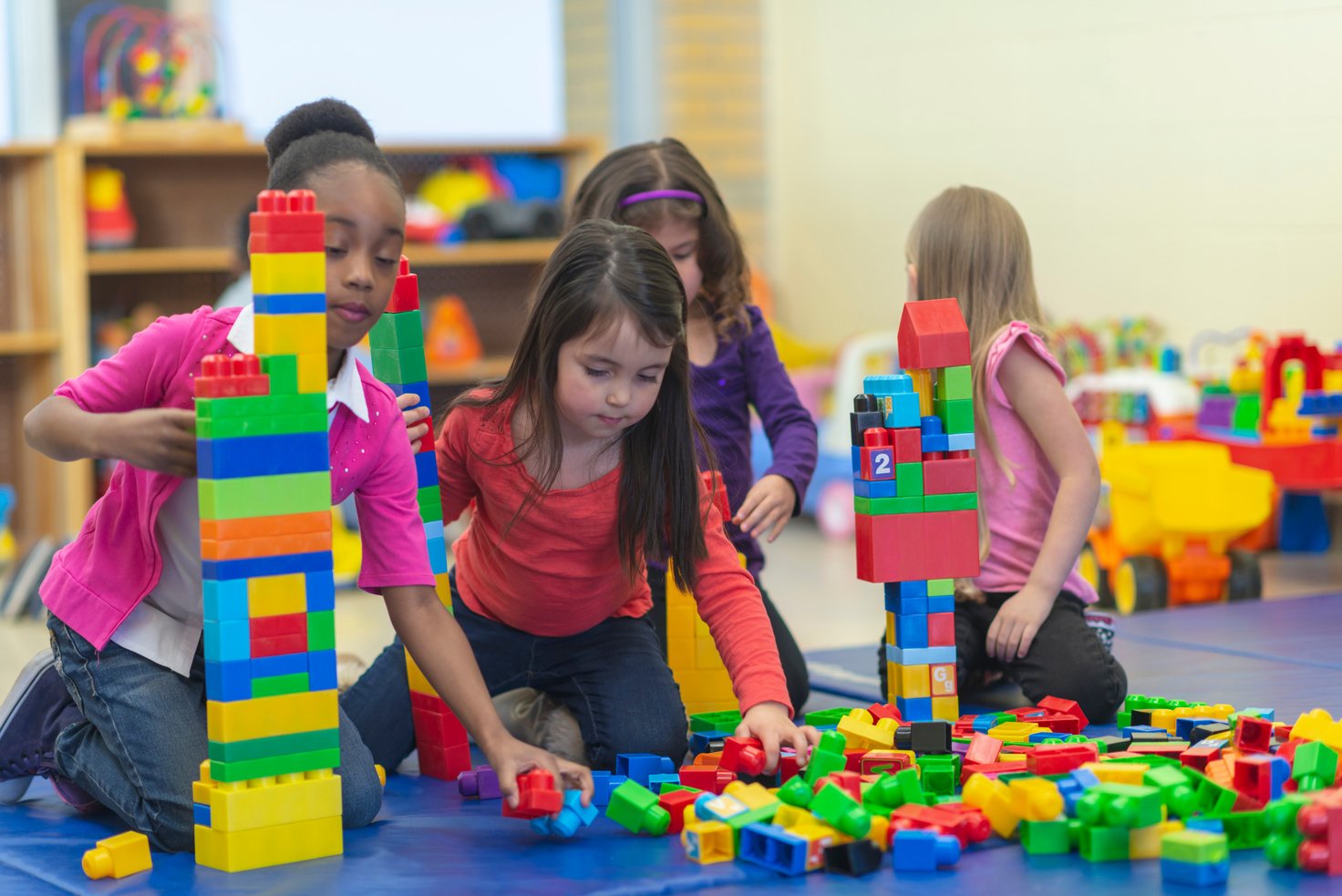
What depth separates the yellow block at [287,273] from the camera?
145cm

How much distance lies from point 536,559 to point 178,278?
A: 9.94 ft

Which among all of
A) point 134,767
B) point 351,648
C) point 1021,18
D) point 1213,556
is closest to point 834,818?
point 134,767

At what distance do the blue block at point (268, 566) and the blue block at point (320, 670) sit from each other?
0.25 feet

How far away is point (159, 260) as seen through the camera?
4.32 m

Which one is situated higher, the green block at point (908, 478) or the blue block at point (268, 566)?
the green block at point (908, 478)

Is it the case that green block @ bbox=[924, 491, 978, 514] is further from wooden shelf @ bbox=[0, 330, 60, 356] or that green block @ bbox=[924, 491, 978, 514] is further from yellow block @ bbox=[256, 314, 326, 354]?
wooden shelf @ bbox=[0, 330, 60, 356]

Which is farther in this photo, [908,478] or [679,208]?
[679,208]

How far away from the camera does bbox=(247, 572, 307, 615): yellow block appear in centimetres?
148

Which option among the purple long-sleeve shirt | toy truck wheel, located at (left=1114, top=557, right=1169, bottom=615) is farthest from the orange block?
toy truck wheel, located at (left=1114, top=557, right=1169, bottom=615)

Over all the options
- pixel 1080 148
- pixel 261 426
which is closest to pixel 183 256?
pixel 1080 148

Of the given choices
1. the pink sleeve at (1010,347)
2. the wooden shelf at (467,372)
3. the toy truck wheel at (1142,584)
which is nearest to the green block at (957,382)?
the pink sleeve at (1010,347)

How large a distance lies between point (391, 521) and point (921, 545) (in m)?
0.64

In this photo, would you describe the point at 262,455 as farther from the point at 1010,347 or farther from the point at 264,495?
the point at 1010,347

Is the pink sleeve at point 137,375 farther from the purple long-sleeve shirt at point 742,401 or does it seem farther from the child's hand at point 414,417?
the purple long-sleeve shirt at point 742,401
